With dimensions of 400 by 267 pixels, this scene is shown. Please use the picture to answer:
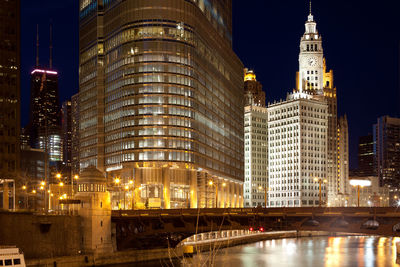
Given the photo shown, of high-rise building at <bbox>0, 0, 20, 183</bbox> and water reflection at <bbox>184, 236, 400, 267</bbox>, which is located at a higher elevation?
high-rise building at <bbox>0, 0, 20, 183</bbox>

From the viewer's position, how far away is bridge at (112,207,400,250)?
10312 cm

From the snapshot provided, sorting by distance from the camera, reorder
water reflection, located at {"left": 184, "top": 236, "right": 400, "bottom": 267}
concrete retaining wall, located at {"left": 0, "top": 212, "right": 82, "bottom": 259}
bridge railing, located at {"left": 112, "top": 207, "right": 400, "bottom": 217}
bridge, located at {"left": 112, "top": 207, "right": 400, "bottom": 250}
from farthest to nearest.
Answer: water reflection, located at {"left": 184, "top": 236, "right": 400, "bottom": 267} → bridge railing, located at {"left": 112, "top": 207, "right": 400, "bottom": 217} → concrete retaining wall, located at {"left": 0, "top": 212, "right": 82, "bottom": 259} → bridge, located at {"left": 112, "top": 207, "right": 400, "bottom": 250}

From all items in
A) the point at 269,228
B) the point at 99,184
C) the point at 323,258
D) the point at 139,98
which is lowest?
the point at 323,258

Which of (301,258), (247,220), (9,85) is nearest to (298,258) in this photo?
(301,258)

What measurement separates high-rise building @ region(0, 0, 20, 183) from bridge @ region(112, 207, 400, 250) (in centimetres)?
3452

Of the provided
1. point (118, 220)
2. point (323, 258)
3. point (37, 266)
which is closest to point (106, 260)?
point (118, 220)

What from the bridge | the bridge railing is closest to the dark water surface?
the bridge

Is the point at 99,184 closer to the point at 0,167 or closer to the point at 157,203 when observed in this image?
the point at 0,167

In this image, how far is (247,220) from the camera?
406ft

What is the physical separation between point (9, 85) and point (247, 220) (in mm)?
67049

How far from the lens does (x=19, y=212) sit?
355ft

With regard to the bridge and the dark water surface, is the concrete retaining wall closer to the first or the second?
the bridge

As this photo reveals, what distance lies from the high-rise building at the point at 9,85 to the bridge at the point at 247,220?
34.5 m

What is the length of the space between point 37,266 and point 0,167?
4458cm
